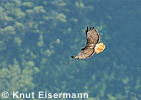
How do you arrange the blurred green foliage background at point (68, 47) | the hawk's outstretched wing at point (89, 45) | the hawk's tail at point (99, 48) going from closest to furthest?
the hawk's outstretched wing at point (89, 45), the hawk's tail at point (99, 48), the blurred green foliage background at point (68, 47)

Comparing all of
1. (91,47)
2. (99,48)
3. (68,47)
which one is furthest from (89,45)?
(68,47)

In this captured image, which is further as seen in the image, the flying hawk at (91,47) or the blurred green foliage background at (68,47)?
the blurred green foliage background at (68,47)

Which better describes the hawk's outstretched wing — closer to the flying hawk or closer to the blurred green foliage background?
the flying hawk

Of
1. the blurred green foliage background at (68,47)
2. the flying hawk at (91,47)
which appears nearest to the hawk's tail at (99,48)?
the flying hawk at (91,47)

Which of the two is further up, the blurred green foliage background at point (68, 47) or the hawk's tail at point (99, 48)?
the blurred green foliage background at point (68, 47)

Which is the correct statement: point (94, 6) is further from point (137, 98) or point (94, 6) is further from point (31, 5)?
point (137, 98)

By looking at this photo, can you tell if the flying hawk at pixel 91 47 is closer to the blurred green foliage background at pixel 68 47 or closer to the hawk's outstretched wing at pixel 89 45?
the hawk's outstretched wing at pixel 89 45

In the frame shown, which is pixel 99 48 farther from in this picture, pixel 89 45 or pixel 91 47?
pixel 89 45

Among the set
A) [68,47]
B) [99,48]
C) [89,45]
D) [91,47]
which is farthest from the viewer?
[68,47]
